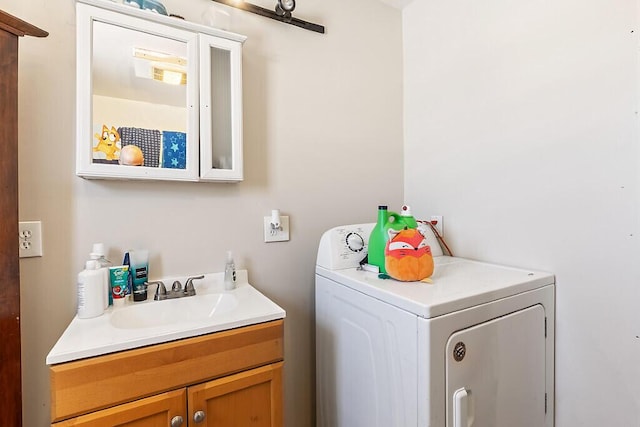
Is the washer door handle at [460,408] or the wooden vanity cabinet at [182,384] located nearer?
the wooden vanity cabinet at [182,384]

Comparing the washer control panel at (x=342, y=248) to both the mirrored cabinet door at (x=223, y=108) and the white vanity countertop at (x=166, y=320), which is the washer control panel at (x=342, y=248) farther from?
the mirrored cabinet door at (x=223, y=108)

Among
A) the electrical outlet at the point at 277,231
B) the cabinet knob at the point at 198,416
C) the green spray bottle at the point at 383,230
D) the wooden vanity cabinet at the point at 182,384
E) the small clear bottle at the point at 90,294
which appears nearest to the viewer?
the wooden vanity cabinet at the point at 182,384

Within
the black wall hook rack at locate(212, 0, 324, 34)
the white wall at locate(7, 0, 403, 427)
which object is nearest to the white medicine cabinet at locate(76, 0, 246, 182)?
the white wall at locate(7, 0, 403, 427)

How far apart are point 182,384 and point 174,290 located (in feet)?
1.44

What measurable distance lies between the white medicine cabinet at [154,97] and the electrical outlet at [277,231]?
0.95 ft

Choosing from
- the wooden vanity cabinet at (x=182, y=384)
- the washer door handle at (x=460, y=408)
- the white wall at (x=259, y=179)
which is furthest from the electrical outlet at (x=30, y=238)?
the washer door handle at (x=460, y=408)

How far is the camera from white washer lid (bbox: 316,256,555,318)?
97cm

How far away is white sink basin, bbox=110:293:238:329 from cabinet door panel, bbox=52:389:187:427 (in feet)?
0.82

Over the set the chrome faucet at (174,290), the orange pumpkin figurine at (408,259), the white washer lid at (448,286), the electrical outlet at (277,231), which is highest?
the electrical outlet at (277,231)

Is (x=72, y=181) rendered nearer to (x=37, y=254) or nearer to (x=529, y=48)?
(x=37, y=254)

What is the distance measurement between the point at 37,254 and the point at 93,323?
0.36 m

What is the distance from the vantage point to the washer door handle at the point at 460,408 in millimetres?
970

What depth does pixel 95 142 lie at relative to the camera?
1.13 meters

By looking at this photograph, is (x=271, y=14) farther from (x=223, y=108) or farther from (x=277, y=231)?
(x=277, y=231)
